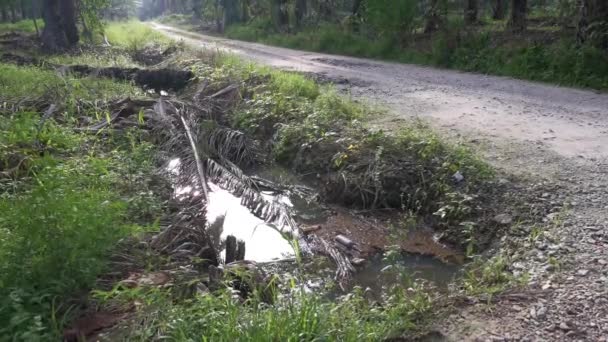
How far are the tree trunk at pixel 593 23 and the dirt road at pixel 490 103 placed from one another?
166cm

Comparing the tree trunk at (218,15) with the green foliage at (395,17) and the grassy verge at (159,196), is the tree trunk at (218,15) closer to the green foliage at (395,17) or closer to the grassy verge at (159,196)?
the green foliage at (395,17)

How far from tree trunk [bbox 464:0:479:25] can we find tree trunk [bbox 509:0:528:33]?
129cm

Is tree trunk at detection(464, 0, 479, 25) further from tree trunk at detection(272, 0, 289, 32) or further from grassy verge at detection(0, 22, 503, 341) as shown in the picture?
tree trunk at detection(272, 0, 289, 32)

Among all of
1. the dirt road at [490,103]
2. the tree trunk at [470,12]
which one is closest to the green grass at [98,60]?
the dirt road at [490,103]

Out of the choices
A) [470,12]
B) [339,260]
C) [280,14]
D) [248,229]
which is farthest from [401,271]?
[280,14]

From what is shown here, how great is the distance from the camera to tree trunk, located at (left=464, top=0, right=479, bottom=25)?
16014 mm

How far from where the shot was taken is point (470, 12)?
16.1 meters

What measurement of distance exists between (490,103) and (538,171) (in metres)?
3.43

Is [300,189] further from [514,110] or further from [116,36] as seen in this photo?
[116,36]

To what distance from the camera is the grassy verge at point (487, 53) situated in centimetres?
1075

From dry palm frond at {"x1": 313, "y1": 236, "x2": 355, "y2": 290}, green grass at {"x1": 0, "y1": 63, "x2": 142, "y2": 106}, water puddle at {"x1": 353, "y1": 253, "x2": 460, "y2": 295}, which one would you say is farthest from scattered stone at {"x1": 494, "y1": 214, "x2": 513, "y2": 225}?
green grass at {"x1": 0, "y1": 63, "x2": 142, "y2": 106}

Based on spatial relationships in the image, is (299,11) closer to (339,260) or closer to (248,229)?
(248,229)

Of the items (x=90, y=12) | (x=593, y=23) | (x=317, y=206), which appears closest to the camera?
(x=317, y=206)

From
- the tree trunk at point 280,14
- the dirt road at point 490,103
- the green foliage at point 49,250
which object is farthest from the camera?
the tree trunk at point 280,14
